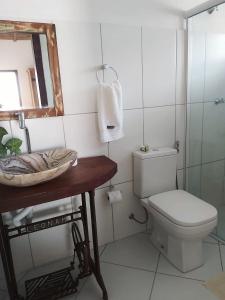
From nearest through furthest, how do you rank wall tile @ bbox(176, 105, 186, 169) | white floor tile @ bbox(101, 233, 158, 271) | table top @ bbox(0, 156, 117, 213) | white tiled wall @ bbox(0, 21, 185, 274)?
table top @ bbox(0, 156, 117, 213) < white tiled wall @ bbox(0, 21, 185, 274) < white floor tile @ bbox(101, 233, 158, 271) < wall tile @ bbox(176, 105, 186, 169)

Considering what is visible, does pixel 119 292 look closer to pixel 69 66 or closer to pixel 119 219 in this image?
pixel 119 219

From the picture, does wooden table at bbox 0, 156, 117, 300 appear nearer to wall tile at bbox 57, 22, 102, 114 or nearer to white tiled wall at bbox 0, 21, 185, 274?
white tiled wall at bbox 0, 21, 185, 274

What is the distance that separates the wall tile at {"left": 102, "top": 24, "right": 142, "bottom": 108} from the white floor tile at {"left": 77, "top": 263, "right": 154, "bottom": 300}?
4.01 feet

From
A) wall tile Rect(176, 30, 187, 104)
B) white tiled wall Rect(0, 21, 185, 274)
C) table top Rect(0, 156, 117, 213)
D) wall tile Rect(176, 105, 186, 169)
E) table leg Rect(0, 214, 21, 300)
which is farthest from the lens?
wall tile Rect(176, 105, 186, 169)

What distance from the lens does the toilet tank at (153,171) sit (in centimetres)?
182

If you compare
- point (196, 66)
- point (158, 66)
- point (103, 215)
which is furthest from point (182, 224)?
point (196, 66)

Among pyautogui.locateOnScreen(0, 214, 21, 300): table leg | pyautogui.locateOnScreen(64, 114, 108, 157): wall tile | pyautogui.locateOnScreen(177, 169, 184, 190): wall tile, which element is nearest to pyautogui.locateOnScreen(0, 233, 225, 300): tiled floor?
pyautogui.locateOnScreen(0, 214, 21, 300): table leg

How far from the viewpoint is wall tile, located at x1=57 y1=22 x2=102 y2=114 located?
1521 millimetres

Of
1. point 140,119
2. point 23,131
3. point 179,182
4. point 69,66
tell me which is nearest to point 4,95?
point 23,131

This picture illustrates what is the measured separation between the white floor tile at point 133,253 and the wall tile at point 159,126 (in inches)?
33.0

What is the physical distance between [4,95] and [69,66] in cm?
45

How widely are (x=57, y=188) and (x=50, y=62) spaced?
2.77 ft

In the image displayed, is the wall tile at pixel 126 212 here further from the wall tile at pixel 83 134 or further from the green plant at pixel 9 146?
the green plant at pixel 9 146

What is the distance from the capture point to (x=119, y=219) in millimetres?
1986
